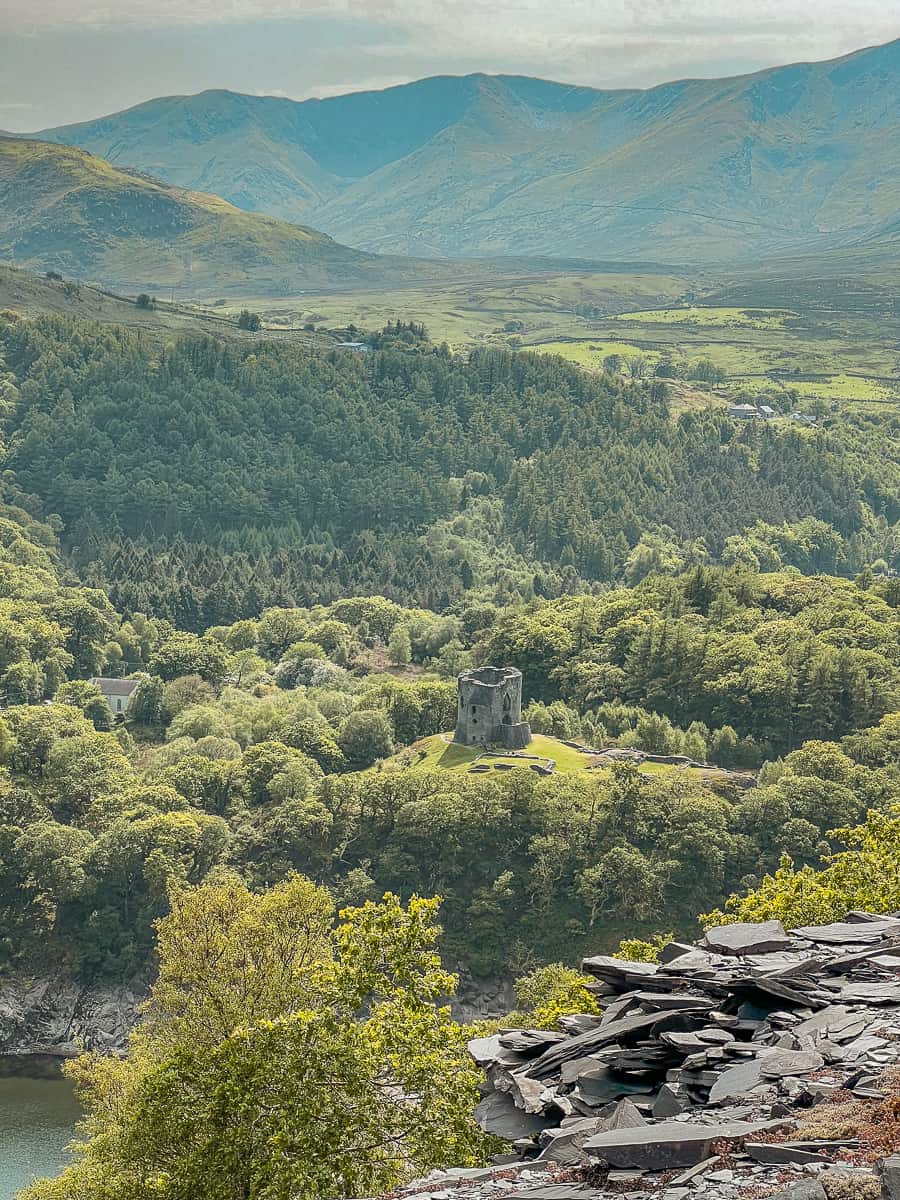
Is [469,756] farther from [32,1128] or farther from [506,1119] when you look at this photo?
[506,1119]

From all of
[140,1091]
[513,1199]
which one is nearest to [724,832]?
[140,1091]

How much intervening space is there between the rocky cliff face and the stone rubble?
68083mm

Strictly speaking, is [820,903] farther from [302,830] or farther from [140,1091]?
[302,830]

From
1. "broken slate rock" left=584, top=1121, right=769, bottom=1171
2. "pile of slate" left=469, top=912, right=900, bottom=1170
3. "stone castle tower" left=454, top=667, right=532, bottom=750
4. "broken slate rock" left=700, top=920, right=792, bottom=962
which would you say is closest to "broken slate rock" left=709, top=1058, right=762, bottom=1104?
"pile of slate" left=469, top=912, right=900, bottom=1170

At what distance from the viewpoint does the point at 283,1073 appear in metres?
33.8

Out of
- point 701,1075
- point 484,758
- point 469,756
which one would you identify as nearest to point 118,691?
point 469,756

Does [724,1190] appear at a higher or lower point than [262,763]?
higher

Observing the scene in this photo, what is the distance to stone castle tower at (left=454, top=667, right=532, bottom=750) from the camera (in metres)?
118

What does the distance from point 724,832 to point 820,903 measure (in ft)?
174

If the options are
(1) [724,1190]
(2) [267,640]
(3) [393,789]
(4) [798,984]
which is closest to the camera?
(1) [724,1190]

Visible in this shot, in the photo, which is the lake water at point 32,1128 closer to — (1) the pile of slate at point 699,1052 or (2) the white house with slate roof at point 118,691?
(1) the pile of slate at point 699,1052

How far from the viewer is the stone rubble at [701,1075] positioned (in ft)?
76.7

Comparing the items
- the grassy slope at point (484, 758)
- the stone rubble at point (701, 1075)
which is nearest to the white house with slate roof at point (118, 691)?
the grassy slope at point (484, 758)

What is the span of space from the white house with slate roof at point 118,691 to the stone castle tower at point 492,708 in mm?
44822
